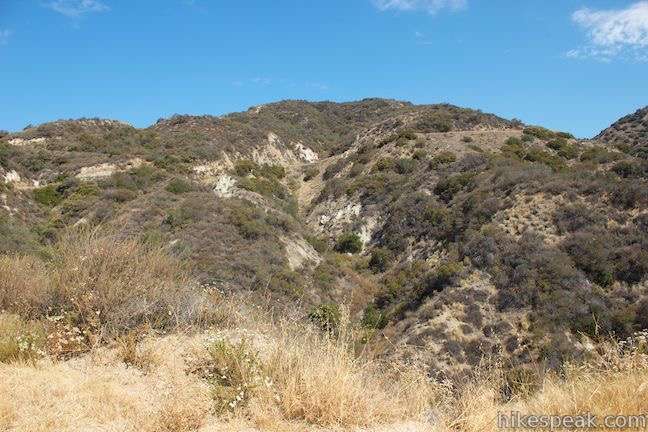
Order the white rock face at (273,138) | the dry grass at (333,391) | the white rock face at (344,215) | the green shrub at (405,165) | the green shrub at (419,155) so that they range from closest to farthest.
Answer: the dry grass at (333,391)
the white rock face at (344,215)
the green shrub at (405,165)
the green shrub at (419,155)
the white rock face at (273,138)

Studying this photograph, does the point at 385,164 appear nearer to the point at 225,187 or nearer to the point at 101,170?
the point at 225,187

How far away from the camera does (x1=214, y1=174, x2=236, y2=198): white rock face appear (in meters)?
32.4

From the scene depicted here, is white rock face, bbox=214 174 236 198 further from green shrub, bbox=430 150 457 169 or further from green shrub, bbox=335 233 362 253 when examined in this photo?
green shrub, bbox=430 150 457 169

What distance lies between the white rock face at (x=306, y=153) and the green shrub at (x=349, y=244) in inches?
1307

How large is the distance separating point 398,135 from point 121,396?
4422cm

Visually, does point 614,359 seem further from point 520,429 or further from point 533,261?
point 533,261

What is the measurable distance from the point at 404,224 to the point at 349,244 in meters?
4.08

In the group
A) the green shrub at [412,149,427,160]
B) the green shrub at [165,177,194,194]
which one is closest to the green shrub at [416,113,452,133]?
the green shrub at [412,149,427,160]

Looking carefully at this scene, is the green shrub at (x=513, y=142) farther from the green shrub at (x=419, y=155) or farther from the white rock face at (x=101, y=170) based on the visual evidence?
the white rock face at (x=101, y=170)

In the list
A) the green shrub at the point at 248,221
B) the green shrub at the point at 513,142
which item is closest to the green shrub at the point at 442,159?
the green shrub at the point at 513,142

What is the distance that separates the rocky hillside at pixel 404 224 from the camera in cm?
1745

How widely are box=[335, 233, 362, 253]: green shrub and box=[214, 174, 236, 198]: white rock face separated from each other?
8340mm

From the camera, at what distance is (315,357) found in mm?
4449

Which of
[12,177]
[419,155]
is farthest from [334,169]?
[12,177]
